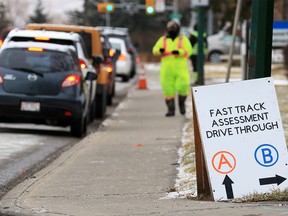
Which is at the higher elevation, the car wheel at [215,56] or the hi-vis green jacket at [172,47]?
the hi-vis green jacket at [172,47]

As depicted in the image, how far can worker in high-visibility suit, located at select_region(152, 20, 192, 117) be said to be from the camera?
1989 cm

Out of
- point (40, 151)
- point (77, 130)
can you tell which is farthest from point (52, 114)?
point (40, 151)

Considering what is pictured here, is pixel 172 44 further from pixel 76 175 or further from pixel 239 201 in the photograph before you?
pixel 239 201

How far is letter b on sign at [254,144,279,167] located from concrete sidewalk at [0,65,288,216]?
0.61m

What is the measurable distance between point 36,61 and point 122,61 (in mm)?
20106

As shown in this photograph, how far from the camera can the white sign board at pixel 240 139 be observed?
30.7ft

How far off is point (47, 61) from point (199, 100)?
786 centimetres

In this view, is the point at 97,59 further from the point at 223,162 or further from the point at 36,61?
the point at 223,162

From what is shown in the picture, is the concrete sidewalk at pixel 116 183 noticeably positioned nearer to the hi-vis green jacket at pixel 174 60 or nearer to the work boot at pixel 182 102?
the hi-vis green jacket at pixel 174 60

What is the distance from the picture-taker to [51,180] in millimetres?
11398

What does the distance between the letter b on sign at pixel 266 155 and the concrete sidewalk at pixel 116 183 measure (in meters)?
0.61

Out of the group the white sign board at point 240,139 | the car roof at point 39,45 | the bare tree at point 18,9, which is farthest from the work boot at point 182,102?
the bare tree at point 18,9

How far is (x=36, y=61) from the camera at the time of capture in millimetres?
17000

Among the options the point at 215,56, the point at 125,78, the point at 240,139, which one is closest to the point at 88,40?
the point at 240,139
